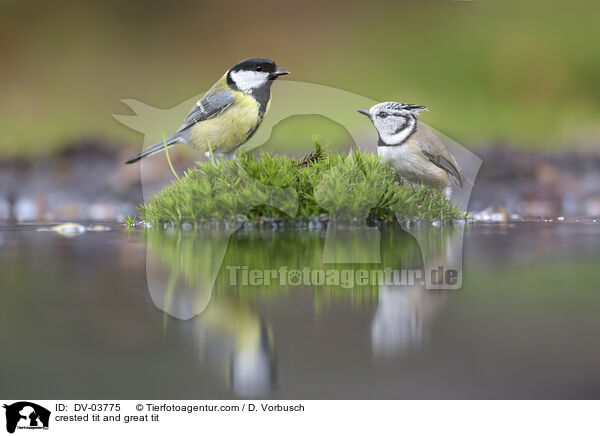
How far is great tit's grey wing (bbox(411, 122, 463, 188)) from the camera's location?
2.01 metres

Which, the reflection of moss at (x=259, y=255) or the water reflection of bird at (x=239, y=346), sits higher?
the reflection of moss at (x=259, y=255)

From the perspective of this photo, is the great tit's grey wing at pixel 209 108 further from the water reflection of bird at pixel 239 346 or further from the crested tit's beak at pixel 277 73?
the water reflection of bird at pixel 239 346

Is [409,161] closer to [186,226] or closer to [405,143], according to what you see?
[405,143]

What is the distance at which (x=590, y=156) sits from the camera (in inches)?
98.0

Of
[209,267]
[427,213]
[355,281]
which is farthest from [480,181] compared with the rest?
[209,267]

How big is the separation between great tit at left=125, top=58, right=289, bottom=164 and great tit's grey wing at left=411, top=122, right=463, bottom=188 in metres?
0.54

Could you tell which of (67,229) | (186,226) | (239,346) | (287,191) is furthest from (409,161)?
(67,229)

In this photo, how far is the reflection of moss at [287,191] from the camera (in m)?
1.88

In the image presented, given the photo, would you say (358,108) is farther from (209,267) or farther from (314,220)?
(209,267)

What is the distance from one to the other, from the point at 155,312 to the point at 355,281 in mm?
539

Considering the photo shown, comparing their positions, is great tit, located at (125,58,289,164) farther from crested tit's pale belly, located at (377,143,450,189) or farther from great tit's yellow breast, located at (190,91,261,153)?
crested tit's pale belly, located at (377,143,450,189)

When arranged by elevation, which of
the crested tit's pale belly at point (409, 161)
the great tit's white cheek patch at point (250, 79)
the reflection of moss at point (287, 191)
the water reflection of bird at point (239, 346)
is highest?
the great tit's white cheek patch at point (250, 79)
